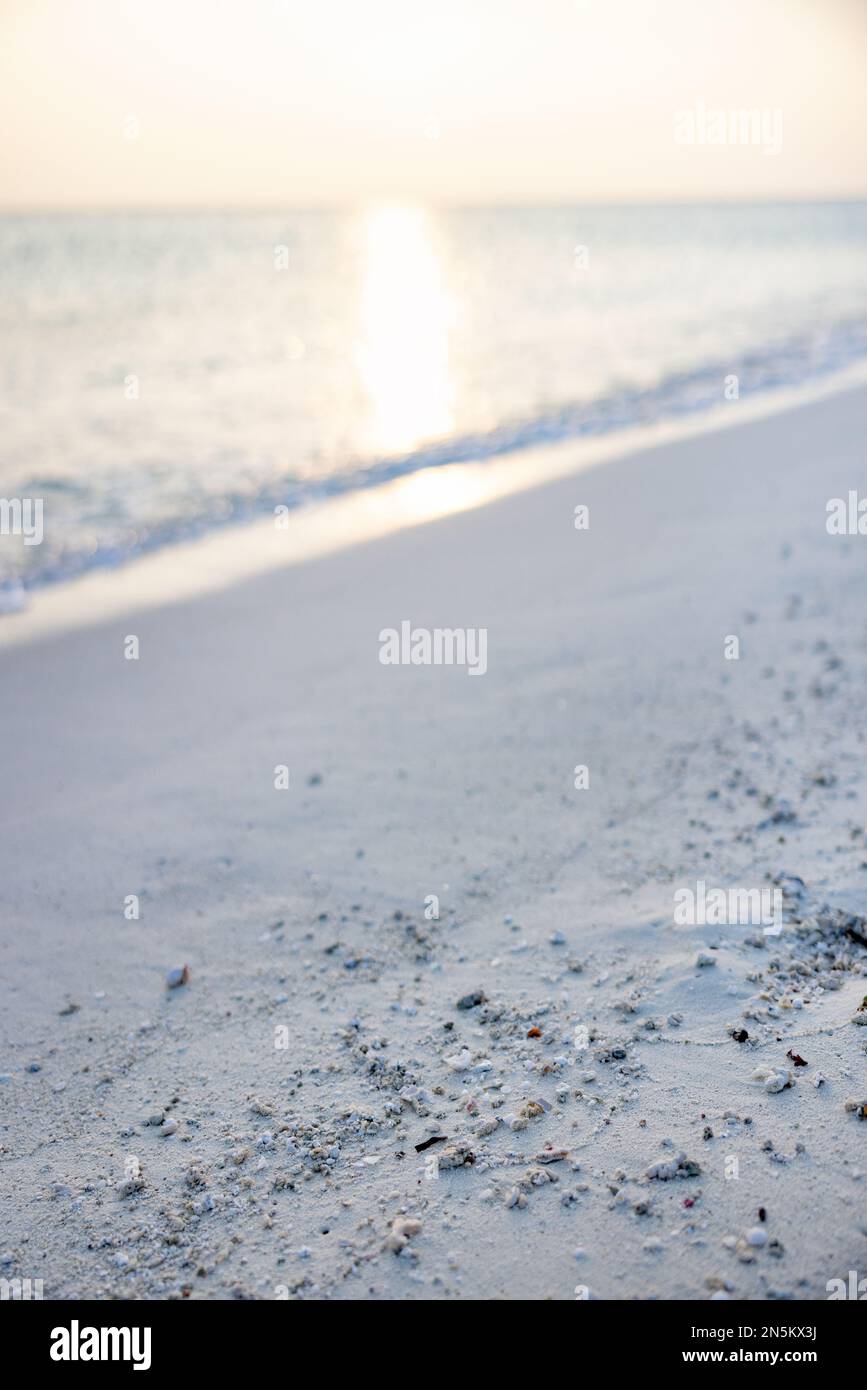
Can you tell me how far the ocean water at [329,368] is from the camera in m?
12.7

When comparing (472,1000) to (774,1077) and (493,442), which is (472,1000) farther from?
(493,442)

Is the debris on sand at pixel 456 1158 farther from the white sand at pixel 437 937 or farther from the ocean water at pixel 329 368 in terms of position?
the ocean water at pixel 329 368

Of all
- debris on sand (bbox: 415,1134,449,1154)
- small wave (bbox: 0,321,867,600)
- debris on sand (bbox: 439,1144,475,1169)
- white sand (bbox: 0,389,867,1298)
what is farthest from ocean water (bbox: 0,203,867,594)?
debris on sand (bbox: 439,1144,475,1169)

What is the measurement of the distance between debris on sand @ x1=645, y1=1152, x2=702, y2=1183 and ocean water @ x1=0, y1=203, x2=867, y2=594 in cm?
809

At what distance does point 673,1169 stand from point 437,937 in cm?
160

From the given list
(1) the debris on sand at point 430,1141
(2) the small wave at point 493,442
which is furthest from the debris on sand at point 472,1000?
(2) the small wave at point 493,442

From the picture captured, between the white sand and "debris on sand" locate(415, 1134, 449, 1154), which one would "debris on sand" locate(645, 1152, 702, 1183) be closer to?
the white sand

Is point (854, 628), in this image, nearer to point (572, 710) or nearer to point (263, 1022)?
point (572, 710)

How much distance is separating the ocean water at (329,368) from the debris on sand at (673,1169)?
8.09 metres

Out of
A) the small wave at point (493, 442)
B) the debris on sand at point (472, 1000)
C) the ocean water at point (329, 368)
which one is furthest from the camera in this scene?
the ocean water at point (329, 368)

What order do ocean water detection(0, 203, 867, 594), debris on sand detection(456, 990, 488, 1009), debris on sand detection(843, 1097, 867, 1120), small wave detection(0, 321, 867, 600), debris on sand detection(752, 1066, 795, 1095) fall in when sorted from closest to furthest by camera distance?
debris on sand detection(843, 1097, 867, 1120) < debris on sand detection(752, 1066, 795, 1095) < debris on sand detection(456, 990, 488, 1009) < small wave detection(0, 321, 867, 600) < ocean water detection(0, 203, 867, 594)

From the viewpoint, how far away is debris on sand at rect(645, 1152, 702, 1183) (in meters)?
3.14

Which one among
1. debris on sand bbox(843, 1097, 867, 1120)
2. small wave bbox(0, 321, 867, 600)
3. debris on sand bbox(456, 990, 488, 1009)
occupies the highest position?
small wave bbox(0, 321, 867, 600)
